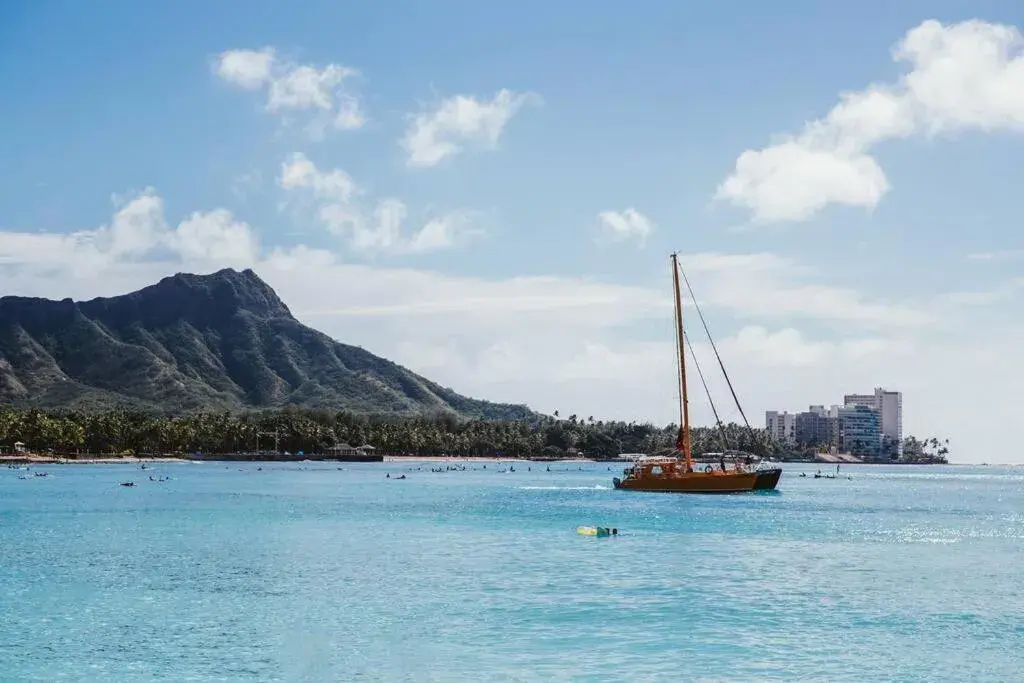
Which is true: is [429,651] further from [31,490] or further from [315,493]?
[31,490]

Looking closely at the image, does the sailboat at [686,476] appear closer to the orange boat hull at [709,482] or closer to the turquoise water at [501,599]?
the orange boat hull at [709,482]

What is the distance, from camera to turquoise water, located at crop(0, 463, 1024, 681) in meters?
36.3

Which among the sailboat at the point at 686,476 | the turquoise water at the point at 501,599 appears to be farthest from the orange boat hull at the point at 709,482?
the turquoise water at the point at 501,599

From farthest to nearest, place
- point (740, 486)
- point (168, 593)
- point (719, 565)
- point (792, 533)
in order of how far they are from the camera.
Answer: point (740, 486), point (792, 533), point (719, 565), point (168, 593)

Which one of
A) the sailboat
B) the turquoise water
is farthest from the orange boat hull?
the turquoise water

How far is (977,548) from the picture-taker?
253 ft

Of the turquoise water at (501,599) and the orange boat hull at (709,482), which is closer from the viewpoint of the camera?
the turquoise water at (501,599)

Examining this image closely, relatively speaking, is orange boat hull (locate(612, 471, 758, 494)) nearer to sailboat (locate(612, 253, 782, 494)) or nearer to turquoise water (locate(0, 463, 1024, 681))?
sailboat (locate(612, 253, 782, 494))

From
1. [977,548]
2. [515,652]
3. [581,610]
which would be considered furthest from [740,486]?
[515,652]

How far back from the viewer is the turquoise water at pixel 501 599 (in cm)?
3628

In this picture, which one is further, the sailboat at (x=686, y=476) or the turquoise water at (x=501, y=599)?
the sailboat at (x=686, y=476)

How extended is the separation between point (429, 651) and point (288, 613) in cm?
934

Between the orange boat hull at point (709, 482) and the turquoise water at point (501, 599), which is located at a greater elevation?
the orange boat hull at point (709, 482)

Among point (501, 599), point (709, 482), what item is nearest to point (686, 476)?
point (709, 482)
